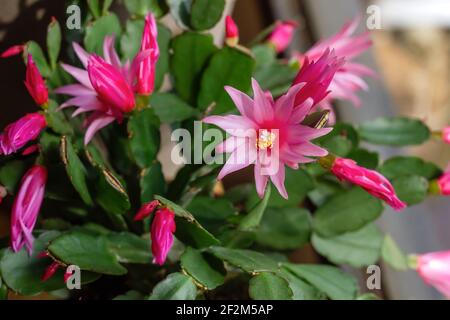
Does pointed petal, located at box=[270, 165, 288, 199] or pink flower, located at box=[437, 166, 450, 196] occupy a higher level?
pointed petal, located at box=[270, 165, 288, 199]

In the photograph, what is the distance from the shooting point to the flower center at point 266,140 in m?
0.50

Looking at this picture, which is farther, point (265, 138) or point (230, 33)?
point (230, 33)

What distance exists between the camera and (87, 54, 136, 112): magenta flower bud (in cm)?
52

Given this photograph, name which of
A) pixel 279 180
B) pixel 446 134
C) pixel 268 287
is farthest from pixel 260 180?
pixel 446 134

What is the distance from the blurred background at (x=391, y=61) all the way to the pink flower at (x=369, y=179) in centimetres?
27

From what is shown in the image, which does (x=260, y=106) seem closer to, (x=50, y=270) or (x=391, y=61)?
(x=50, y=270)

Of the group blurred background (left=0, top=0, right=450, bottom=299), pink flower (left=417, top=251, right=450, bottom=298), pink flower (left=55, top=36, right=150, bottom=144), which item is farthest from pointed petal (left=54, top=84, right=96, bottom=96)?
pink flower (left=417, top=251, right=450, bottom=298)

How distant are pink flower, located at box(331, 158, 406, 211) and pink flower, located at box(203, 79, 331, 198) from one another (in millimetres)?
60

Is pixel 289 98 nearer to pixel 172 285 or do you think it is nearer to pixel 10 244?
pixel 172 285

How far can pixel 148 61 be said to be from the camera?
542 mm

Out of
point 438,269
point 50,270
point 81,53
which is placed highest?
point 81,53

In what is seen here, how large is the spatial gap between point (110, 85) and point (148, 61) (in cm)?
4

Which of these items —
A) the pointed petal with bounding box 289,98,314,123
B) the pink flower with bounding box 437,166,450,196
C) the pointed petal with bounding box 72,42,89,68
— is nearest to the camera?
the pointed petal with bounding box 289,98,314,123

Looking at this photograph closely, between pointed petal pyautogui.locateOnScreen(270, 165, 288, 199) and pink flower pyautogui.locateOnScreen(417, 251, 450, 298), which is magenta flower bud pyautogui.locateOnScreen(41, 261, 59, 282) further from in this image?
pink flower pyautogui.locateOnScreen(417, 251, 450, 298)
